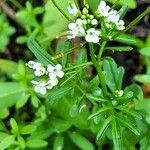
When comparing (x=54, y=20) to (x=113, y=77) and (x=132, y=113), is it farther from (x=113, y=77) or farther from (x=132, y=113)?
(x=132, y=113)

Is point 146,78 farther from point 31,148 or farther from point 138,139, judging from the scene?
point 31,148

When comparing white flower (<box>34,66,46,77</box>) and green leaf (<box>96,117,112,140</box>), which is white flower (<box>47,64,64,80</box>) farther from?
green leaf (<box>96,117,112,140</box>)

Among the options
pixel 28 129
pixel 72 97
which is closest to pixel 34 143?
pixel 28 129

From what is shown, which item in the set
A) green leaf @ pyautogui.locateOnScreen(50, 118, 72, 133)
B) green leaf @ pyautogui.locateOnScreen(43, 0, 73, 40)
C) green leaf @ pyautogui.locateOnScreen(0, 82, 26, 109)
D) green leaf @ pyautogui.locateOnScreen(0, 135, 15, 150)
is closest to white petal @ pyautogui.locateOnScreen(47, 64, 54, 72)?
green leaf @ pyautogui.locateOnScreen(0, 135, 15, 150)

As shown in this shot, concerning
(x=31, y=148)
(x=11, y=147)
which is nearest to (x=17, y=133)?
(x=11, y=147)

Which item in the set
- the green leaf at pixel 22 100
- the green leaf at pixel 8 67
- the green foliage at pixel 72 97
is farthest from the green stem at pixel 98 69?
the green leaf at pixel 8 67

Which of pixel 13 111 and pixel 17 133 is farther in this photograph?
pixel 13 111

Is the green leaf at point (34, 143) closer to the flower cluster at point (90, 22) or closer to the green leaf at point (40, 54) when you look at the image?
the green leaf at point (40, 54)

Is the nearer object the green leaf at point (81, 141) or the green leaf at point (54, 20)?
the green leaf at point (81, 141)
